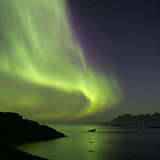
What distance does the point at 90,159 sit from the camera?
115 ft

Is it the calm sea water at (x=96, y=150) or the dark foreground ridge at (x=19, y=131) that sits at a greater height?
the dark foreground ridge at (x=19, y=131)

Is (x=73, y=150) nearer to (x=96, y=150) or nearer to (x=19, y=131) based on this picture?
(x=96, y=150)

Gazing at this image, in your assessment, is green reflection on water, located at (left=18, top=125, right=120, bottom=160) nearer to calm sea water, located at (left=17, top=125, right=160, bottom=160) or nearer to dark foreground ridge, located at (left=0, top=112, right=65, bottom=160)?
A: calm sea water, located at (left=17, top=125, right=160, bottom=160)

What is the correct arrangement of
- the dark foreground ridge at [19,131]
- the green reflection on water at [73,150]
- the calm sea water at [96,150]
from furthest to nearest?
1. the dark foreground ridge at [19,131]
2. the green reflection on water at [73,150]
3. the calm sea water at [96,150]

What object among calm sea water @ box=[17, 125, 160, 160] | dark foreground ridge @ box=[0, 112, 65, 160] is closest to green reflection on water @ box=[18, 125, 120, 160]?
calm sea water @ box=[17, 125, 160, 160]

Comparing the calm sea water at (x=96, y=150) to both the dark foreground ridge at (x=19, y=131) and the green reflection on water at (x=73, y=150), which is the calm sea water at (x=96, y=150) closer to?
the green reflection on water at (x=73, y=150)

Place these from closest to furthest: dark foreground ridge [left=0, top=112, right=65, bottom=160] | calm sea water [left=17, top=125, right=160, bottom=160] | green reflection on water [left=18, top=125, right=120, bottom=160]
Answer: calm sea water [left=17, top=125, right=160, bottom=160] < green reflection on water [left=18, top=125, right=120, bottom=160] < dark foreground ridge [left=0, top=112, right=65, bottom=160]

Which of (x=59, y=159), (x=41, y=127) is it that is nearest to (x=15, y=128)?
(x=41, y=127)

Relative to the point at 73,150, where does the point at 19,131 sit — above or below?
above

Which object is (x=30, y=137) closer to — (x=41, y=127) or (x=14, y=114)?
(x=41, y=127)

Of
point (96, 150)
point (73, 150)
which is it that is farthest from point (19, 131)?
point (96, 150)

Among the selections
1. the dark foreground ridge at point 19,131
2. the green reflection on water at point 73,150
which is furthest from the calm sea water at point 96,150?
the dark foreground ridge at point 19,131

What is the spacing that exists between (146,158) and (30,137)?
5177cm

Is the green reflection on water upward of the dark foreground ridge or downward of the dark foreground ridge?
downward
